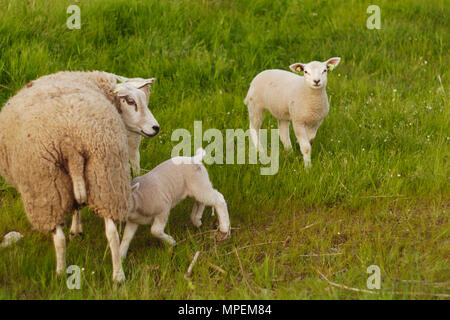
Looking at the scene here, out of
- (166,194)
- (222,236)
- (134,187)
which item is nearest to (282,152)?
(222,236)

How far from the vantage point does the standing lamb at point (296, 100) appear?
5410 mm

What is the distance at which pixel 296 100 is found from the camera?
18.4 feet

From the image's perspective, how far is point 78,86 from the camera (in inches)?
167

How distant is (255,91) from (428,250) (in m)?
2.57

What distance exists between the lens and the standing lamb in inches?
213

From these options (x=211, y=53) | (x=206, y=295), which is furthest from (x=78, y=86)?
(x=211, y=53)

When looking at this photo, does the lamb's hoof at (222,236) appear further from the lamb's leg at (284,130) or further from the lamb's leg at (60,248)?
the lamb's leg at (284,130)

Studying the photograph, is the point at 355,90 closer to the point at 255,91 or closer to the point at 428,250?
the point at 255,91

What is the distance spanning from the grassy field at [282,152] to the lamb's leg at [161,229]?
12cm

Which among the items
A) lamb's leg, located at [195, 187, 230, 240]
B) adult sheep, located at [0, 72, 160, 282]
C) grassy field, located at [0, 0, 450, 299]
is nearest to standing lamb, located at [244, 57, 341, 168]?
grassy field, located at [0, 0, 450, 299]

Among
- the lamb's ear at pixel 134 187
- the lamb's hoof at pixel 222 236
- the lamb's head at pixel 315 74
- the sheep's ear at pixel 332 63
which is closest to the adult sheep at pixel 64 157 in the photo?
the lamb's ear at pixel 134 187

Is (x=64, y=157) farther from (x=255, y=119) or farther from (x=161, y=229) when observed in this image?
(x=255, y=119)

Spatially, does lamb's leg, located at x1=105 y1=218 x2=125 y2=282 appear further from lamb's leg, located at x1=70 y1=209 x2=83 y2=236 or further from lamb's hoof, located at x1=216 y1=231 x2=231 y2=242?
lamb's hoof, located at x1=216 y1=231 x2=231 y2=242

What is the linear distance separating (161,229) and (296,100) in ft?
6.41
